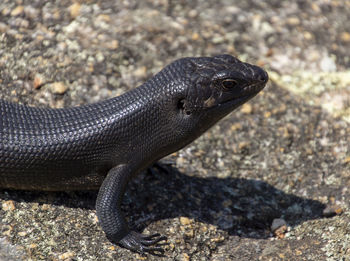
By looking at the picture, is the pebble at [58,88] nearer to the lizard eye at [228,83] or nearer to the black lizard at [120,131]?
the black lizard at [120,131]

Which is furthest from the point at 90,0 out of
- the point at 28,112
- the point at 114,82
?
the point at 28,112

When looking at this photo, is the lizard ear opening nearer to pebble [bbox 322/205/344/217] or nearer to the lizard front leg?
the lizard front leg

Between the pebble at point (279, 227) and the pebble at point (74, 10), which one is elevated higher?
the pebble at point (74, 10)

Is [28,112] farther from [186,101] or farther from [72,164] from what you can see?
[186,101]

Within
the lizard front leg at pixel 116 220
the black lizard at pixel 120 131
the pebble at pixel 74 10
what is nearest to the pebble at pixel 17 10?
the pebble at pixel 74 10

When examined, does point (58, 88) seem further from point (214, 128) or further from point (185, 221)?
point (185, 221)

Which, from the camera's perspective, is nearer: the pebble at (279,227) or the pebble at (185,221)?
the pebble at (185,221)
